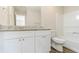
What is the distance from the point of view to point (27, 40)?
1977mm

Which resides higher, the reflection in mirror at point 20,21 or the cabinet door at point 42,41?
the reflection in mirror at point 20,21

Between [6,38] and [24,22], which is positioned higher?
[24,22]

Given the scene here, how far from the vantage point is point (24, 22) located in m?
1.97

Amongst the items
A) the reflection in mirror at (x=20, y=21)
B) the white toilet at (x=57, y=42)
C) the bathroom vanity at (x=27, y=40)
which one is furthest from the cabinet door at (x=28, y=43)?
the white toilet at (x=57, y=42)

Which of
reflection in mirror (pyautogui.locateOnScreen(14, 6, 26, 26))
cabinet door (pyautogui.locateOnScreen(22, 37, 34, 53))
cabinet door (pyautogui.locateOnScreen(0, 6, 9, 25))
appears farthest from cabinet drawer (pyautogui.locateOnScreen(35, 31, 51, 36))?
cabinet door (pyautogui.locateOnScreen(0, 6, 9, 25))

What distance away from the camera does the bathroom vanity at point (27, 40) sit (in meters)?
1.85

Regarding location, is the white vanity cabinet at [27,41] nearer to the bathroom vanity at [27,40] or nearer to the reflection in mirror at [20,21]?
the bathroom vanity at [27,40]

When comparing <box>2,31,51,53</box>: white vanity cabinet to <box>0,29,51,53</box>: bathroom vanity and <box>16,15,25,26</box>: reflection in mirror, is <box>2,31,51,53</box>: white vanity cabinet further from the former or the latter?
<box>16,15,25,26</box>: reflection in mirror

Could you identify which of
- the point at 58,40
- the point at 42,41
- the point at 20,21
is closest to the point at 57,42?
the point at 58,40

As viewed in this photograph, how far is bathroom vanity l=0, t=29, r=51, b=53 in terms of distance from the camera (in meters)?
1.85

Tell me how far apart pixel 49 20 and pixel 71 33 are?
2.45 feet

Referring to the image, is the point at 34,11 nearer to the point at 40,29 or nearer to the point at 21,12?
the point at 21,12

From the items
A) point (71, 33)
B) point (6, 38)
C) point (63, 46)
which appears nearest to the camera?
point (6, 38)
